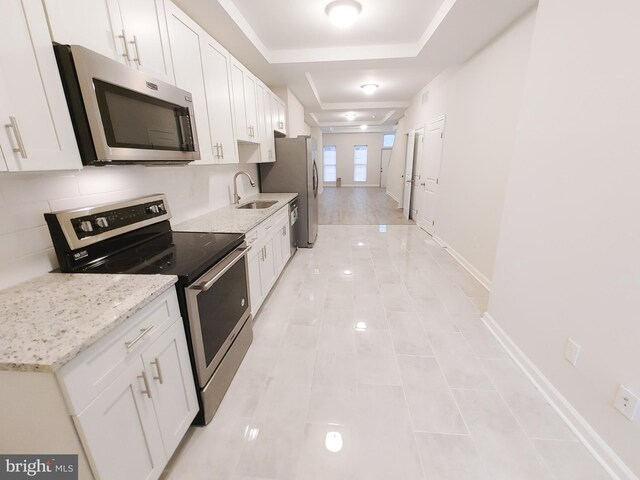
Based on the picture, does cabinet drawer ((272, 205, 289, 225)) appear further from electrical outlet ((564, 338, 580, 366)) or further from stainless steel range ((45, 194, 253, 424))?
electrical outlet ((564, 338, 580, 366))

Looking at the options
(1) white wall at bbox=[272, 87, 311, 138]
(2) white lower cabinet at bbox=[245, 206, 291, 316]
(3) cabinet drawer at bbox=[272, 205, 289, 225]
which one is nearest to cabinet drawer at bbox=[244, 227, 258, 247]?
(2) white lower cabinet at bbox=[245, 206, 291, 316]

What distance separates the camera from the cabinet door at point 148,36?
1429 millimetres

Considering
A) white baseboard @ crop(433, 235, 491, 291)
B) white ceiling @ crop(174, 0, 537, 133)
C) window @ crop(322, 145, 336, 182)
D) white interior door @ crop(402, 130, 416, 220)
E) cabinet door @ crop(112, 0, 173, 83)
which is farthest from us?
window @ crop(322, 145, 336, 182)

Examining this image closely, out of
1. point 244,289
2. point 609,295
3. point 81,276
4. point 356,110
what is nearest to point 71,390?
point 81,276

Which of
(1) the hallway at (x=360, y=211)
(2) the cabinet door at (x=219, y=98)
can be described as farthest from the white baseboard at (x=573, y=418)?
(1) the hallway at (x=360, y=211)

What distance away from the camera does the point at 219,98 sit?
94.0 inches

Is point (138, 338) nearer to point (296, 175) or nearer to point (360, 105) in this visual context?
point (296, 175)

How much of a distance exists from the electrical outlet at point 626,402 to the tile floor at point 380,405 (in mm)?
322

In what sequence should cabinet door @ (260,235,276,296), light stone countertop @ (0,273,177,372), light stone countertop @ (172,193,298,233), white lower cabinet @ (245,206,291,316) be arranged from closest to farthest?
light stone countertop @ (0,273,177,372) < light stone countertop @ (172,193,298,233) < white lower cabinet @ (245,206,291,316) < cabinet door @ (260,235,276,296)

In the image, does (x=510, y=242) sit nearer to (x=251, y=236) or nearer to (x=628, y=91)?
(x=628, y=91)

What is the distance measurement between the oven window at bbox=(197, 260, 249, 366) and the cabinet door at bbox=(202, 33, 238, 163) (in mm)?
1118

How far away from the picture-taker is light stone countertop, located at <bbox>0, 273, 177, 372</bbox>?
0.76m

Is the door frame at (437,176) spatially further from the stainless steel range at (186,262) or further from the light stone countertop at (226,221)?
the stainless steel range at (186,262)

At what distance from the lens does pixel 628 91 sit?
1224mm
